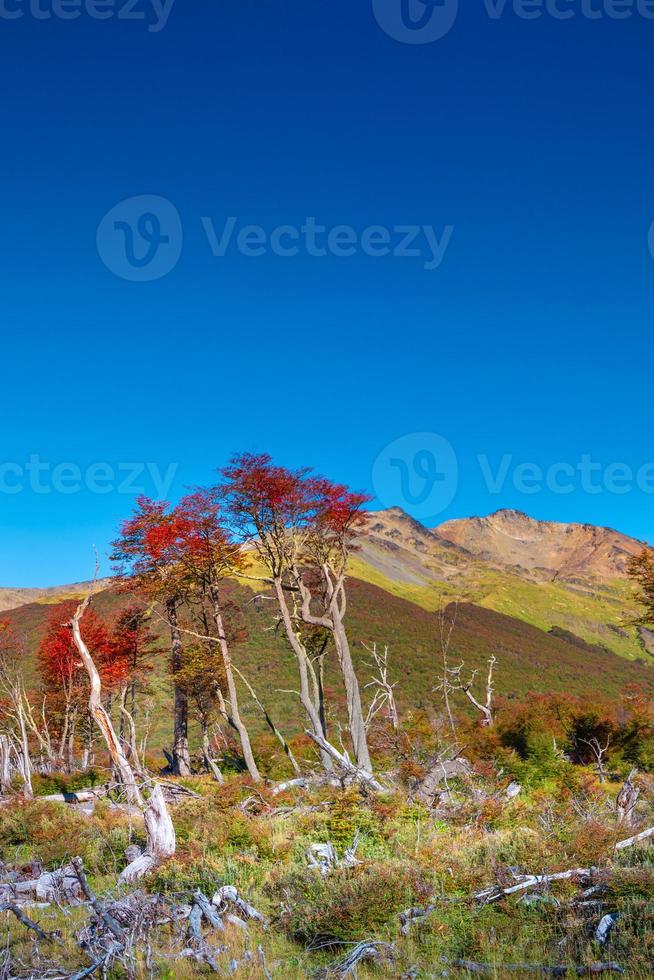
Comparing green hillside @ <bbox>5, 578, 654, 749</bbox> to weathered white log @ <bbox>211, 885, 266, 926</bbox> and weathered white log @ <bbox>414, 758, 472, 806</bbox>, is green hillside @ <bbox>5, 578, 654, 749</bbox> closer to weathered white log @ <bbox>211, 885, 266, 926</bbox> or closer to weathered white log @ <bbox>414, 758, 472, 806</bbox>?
weathered white log @ <bbox>414, 758, 472, 806</bbox>

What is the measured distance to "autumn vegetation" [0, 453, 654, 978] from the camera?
577 cm

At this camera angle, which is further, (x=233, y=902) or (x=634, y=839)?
(x=634, y=839)

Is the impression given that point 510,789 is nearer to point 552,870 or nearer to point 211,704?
point 552,870

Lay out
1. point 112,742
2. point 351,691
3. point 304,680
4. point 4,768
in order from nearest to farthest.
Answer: point 112,742 < point 351,691 < point 304,680 < point 4,768

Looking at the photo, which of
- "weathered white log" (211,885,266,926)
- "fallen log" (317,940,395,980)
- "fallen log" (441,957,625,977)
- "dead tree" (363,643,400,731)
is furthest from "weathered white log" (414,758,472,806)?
"fallen log" (441,957,625,977)

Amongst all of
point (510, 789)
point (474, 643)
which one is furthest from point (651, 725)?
point (474, 643)

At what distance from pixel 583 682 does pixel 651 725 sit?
44.5 meters

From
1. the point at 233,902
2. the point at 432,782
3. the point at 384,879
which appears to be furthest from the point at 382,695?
the point at 384,879

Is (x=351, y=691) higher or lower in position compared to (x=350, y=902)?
higher

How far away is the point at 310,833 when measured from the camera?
10633 mm

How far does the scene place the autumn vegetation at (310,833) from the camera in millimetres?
5766

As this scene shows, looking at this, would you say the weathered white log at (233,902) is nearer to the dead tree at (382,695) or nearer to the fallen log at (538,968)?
the fallen log at (538,968)

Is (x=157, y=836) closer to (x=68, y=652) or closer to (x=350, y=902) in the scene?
(x=350, y=902)

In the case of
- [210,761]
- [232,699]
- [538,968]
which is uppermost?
[538,968]
